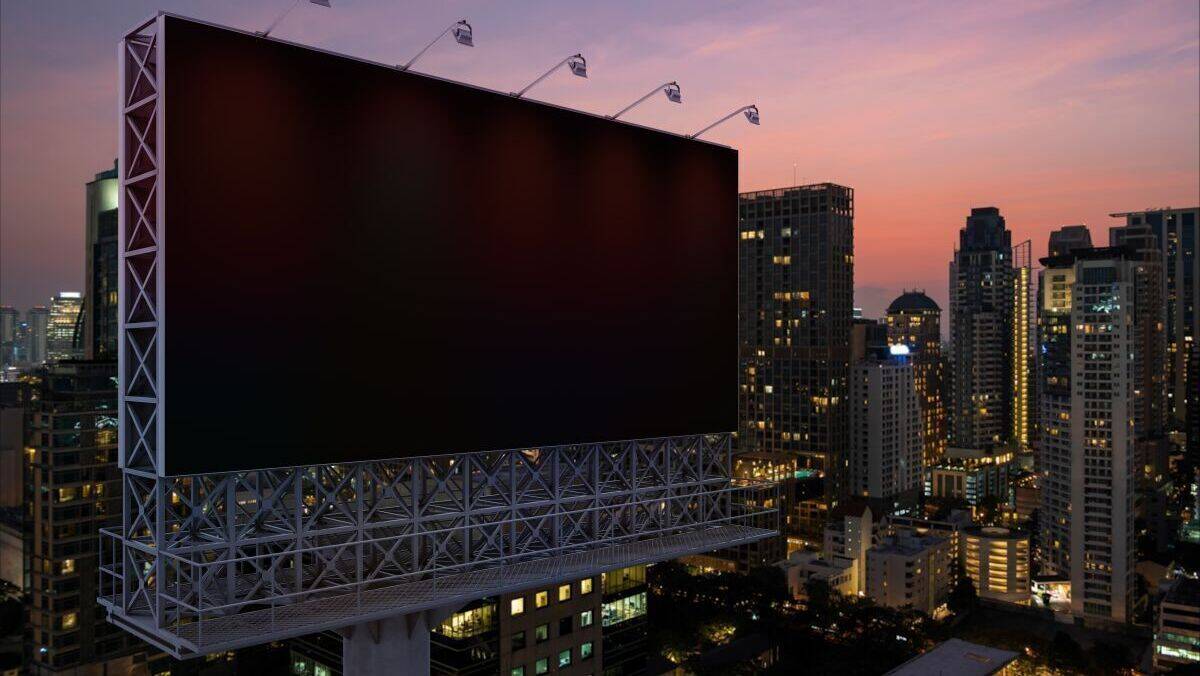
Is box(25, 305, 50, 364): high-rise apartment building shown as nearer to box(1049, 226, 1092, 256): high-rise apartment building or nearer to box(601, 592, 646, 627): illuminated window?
box(601, 592, 646, 627): illuminated window

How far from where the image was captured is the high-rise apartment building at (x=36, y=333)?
9406 centimetres

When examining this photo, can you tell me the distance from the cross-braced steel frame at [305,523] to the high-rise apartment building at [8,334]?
92853 mm

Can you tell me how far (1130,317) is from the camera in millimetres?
71188

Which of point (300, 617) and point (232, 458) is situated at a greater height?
point (232, 458)

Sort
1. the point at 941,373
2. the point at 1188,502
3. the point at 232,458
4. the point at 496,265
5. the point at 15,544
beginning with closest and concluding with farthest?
the point at 232,458
the point at 496,265
the point at 15,544
the point at 1188,502
the point at 941,373

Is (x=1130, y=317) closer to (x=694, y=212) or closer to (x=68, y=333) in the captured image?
(x=694, y=212)

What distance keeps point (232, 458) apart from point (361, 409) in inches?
82.6

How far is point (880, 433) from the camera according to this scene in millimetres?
95250

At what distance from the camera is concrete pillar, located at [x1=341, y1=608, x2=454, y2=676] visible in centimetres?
1527

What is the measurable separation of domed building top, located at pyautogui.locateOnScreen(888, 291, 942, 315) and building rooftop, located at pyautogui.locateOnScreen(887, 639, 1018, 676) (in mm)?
137949

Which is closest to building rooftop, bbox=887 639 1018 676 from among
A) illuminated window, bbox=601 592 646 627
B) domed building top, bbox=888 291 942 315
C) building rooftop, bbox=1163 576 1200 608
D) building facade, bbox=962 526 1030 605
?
illuminated window, bbox=601 592 646 627

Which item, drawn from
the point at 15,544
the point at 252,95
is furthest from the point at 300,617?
the point at 15,544

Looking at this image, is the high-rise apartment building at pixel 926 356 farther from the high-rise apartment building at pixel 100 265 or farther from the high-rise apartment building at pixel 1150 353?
the high-rise apartment building at pixel 100 265

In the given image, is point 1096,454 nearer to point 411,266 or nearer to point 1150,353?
point 1150,353
